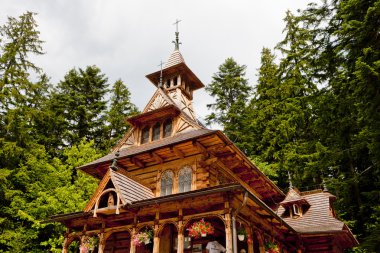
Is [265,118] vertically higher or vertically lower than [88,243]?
higher

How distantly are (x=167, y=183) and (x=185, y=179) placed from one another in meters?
0.99

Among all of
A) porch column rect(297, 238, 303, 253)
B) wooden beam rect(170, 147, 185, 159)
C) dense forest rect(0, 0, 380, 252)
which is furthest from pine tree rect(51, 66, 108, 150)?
porch column rect(297, 238, 303, 253)

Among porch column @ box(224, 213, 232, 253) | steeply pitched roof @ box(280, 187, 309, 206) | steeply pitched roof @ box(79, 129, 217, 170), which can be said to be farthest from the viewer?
steeply pitched roof @ box(280, 187, 309, 206)

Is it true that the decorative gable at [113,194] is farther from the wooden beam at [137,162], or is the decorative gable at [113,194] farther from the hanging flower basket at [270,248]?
the hanging flower basket at [270,248]

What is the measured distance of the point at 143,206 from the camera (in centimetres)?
1195

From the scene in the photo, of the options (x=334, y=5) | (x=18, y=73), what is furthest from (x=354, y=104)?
(x=18, y=73)

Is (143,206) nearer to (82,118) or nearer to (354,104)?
(354,104)

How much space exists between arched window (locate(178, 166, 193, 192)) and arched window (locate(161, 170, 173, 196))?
490mm

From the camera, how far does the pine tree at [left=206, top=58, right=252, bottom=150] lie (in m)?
32.8

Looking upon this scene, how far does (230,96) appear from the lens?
36.7m

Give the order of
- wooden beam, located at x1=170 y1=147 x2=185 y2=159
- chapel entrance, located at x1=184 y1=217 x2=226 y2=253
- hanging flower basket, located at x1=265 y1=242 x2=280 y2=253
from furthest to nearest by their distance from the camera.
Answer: wooden beam, located at x1=170 y1=147 x2=185 y2=159
chapel entrance, located at x1=184 y1=217 x2=226 y2=253
hanging flower basket, located at x1=265 y1=242 x2=280 y2=253

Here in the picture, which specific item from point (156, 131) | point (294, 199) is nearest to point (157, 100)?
point (156, 131)

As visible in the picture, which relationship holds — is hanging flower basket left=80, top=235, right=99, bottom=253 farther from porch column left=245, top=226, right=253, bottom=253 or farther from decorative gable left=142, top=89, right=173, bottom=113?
decorative gable left=142, top=89, right=173, bottom=113

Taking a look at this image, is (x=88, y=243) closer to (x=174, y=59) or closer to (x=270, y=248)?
(x=270, y=248)
